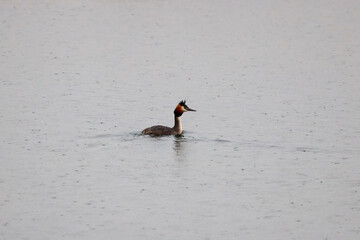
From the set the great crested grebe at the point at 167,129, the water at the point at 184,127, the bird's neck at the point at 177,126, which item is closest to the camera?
the water at the point at 184,127

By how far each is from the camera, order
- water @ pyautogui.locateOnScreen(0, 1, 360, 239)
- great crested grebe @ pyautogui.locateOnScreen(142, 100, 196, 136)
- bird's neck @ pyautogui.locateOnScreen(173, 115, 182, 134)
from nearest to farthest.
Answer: water @ pyautogui.locateOnScreen(0, 1, 360, 239)
great crested grebe @ pyautogui.locateOnScreen(142, 100, 196, 136)
bird's neck @ pyautogui.locateOnScreen(173, 115, 182, 134)

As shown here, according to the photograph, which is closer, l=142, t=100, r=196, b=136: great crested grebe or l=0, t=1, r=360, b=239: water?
l=0, t=1, r=360, b=239: water

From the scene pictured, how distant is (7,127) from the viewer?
27.1m

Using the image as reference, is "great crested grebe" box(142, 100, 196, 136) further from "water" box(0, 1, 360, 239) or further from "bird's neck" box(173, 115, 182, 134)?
"water" box(0, 1, 360, 239)

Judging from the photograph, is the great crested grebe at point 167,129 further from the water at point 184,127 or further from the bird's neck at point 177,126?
the water at point 184,127

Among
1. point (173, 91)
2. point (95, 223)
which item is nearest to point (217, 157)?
point (95, 223)

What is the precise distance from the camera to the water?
60.5 feet

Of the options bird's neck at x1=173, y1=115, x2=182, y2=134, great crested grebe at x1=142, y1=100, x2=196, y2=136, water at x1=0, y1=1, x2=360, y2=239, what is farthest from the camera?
bird's neck at x1=173, y1=115, x2=182, y2=134

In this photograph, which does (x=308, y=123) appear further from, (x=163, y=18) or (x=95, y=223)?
(x=163, y=18)

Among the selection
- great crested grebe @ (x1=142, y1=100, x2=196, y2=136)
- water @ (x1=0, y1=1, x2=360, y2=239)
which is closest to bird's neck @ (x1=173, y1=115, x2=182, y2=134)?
great crested grebe @ (x1=142, y1=100, x2=196, y2=136)

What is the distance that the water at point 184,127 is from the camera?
727 inches

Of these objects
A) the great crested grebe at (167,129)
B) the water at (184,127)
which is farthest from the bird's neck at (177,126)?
the water at (184,127)

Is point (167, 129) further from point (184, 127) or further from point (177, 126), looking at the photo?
point (184, 127)

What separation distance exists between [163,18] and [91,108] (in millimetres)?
26493
